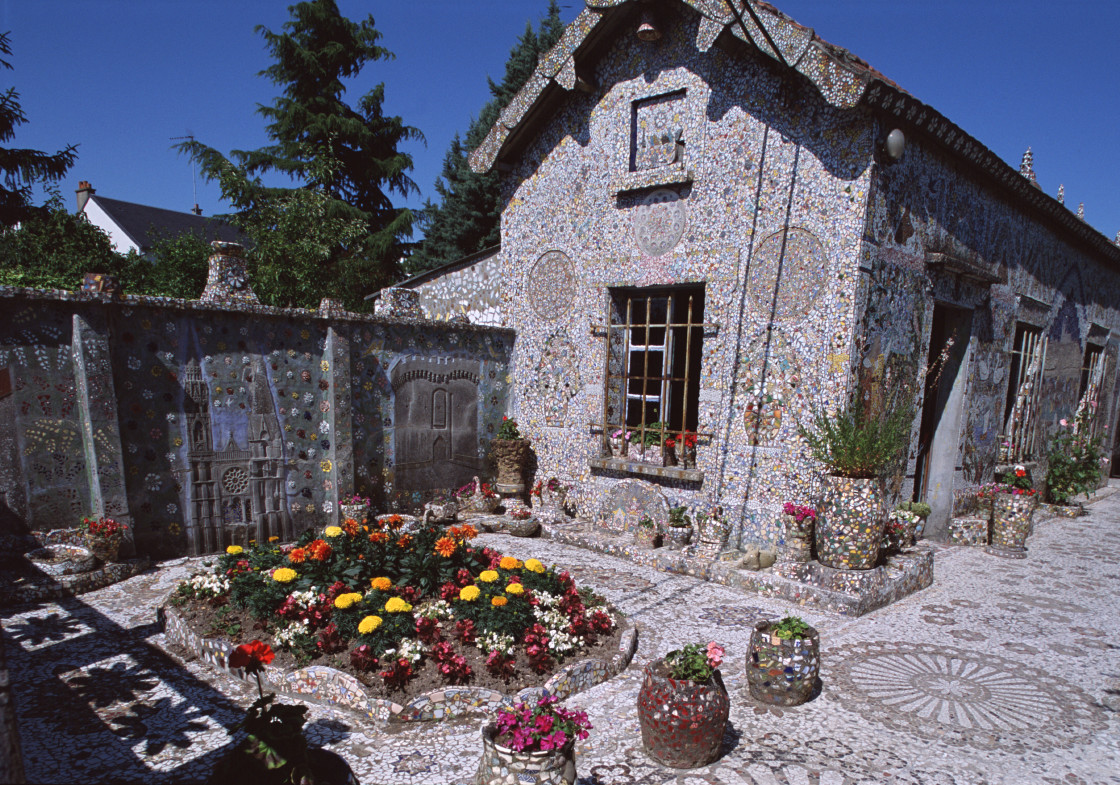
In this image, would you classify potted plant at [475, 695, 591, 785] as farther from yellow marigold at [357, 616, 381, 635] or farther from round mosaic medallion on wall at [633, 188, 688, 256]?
round mosaic medallion on wall at [633, 188, 688, 256]

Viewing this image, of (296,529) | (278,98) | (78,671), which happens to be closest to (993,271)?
(296,529)

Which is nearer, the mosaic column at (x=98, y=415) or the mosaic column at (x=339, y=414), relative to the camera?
the mosaic column at (x=98, y=415)

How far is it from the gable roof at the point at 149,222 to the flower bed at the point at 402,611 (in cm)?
2134

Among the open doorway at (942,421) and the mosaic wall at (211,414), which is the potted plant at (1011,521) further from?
the mosaic wall at (211,414)

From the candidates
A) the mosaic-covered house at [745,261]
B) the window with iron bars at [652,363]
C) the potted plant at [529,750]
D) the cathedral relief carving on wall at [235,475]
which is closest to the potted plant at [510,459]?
the mosaic-covered house at [745,261]

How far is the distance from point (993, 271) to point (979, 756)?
22.3 ft

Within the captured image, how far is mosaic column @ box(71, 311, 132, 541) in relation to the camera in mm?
5660

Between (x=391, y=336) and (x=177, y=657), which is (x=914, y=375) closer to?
(x=391, y=336)

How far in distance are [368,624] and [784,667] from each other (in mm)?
2617

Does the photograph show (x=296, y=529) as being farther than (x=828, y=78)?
Yes

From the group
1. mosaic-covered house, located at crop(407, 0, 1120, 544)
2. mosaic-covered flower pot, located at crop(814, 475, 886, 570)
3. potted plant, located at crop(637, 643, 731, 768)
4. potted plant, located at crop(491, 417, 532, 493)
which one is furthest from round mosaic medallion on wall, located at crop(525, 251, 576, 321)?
potted plant, located at crop(637, 643, 731, 768)

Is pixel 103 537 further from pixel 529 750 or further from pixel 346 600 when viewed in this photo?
pixel 529 750

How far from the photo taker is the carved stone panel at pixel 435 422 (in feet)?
25.6

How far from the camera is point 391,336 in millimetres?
7648
